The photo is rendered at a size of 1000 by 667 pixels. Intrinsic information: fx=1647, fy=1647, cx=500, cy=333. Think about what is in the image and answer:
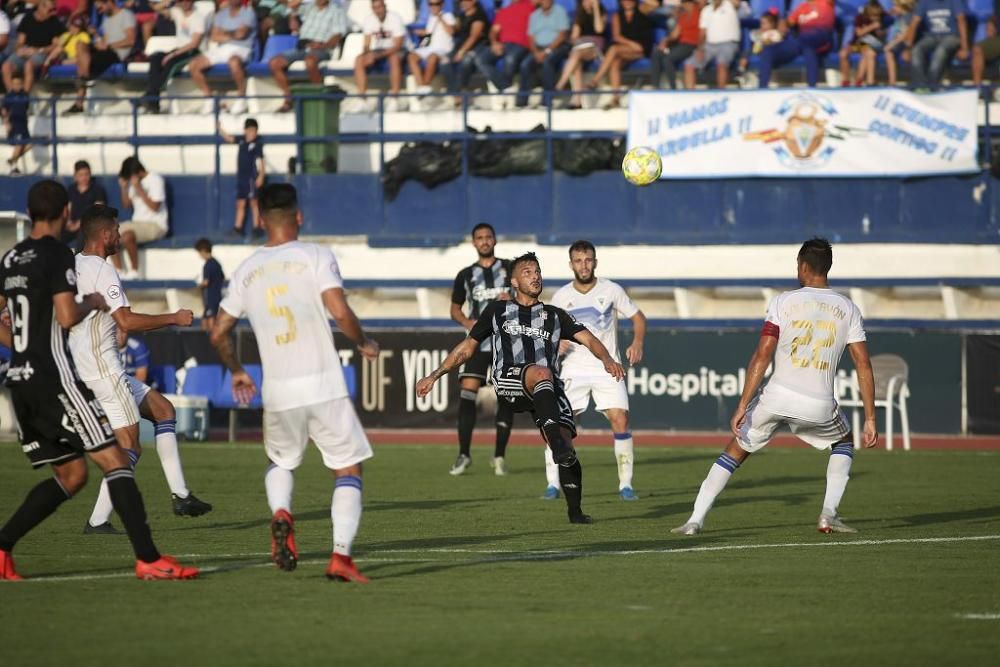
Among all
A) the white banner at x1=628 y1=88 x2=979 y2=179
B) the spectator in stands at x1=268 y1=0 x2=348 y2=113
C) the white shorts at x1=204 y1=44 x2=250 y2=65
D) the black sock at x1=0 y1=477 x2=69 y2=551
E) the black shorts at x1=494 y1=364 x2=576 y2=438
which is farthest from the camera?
the white shorts at x1=204 y1=44 x2=250 y2=65

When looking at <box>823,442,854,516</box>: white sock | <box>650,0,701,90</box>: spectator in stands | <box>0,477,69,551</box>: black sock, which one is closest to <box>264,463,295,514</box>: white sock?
<box>0,477,69,551</box>: black sock

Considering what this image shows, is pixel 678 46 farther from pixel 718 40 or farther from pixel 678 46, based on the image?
pixel 718 40

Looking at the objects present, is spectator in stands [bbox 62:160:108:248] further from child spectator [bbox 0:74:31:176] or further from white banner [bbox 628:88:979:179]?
white banner [bbox 628:88:979:179]

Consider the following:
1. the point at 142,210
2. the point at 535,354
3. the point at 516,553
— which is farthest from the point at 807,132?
the point at 516,553

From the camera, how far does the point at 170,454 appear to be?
11.9m

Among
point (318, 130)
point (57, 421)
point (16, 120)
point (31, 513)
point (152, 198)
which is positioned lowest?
point (31, 513)

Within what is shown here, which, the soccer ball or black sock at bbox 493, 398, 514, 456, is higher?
the soccer ball

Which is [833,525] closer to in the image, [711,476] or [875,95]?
[711,476]

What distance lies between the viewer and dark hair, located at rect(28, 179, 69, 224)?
8.42 metres

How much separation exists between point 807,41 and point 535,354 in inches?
561

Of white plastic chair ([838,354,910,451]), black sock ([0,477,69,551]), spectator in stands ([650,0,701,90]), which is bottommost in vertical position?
white plastic chair ([838,354,910,451])

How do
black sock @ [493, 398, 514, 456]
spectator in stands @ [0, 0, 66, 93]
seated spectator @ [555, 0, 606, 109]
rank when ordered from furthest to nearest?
spectator in stands @ [0, 0, 66, 93]
seated spectator @ [555, 0, 606, 109]
black sock @ [493, 398, 514, 456]

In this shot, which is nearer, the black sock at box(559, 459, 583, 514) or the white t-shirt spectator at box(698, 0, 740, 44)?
the black sock at box(559, 459, 583, 514)

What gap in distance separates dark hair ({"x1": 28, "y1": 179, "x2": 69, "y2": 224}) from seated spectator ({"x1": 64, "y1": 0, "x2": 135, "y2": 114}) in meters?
20.6
